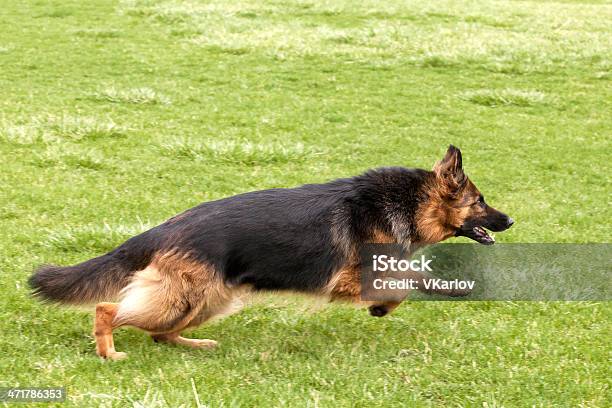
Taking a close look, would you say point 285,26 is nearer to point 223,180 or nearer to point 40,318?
point 223,180

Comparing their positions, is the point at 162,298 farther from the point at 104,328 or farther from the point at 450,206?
the point at 450,206

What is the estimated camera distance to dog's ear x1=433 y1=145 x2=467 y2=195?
20.7 feet

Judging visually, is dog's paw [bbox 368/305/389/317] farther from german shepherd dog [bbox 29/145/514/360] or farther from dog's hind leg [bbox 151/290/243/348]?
dog's hind leg [bbox 151/290/243/348]

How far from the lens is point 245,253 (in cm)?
554

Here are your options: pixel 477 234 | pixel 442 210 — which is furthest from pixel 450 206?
pixel 477 234

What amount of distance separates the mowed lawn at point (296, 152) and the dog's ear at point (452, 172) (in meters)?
1.07

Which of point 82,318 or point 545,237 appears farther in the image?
point 545,237

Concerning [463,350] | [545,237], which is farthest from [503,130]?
[463,350]

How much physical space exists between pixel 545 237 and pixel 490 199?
1.35m

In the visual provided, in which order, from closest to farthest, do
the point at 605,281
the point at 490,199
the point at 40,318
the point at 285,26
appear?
the point at 40,318 → the point at 605,281 → the point at 490,199 → the point at 285,26

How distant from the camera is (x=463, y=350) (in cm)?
583

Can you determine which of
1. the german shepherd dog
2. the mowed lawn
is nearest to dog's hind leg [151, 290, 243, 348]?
the german shepherd dog

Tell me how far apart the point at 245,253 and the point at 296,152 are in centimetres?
522

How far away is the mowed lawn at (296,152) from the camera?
535 centimetres
